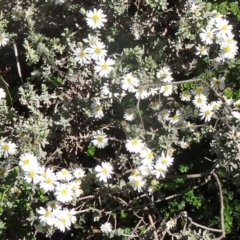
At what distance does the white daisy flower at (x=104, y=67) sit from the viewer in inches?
90.3

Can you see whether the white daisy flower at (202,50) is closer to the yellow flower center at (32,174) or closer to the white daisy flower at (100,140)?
the white daisy flower at (100,140)

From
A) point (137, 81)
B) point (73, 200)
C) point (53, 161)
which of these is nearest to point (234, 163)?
point (137, 81)

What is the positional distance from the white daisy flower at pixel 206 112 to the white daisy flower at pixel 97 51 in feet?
1.76

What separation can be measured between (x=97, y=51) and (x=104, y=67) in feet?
0.28

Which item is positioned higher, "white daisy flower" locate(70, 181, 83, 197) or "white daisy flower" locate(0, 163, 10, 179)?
"white daisy flower" locate(0, 163, 10, 179)

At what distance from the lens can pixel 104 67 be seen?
2297mm

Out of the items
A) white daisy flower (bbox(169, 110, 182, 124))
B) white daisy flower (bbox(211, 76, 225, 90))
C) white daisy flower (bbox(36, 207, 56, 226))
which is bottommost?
white daisy flower (bbox(36, 207, 56, 226))

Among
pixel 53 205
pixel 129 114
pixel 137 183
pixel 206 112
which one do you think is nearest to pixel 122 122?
pixel 129 114

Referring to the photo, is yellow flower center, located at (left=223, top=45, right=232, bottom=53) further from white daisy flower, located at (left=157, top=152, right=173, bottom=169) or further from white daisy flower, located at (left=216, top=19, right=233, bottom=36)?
white daisy flower, located at (left=157, top=152, right=173, bottom=169)

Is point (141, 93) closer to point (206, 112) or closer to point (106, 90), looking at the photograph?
point (106, 90)

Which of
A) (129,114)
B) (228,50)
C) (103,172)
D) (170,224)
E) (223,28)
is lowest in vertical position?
(170,224)

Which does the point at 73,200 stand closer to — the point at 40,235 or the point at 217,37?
the point at 40,235

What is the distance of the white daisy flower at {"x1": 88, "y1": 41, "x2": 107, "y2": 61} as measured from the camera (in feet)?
7.57

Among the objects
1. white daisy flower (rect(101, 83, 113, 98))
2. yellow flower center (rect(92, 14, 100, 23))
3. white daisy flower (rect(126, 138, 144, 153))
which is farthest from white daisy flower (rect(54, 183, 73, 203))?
yellow flower center (rect(92, 14, 100, 23))
